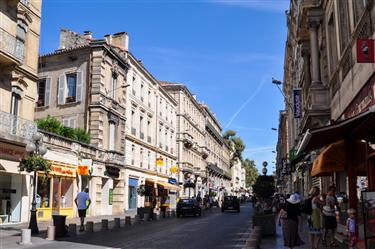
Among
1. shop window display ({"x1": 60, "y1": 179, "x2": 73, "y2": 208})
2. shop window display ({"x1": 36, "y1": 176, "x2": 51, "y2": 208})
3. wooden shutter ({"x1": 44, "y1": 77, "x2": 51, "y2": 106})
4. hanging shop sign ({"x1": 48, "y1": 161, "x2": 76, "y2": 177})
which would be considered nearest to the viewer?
shop window display ({"x1": 36, "y1": 176, "x2": 51, "y2": 208})

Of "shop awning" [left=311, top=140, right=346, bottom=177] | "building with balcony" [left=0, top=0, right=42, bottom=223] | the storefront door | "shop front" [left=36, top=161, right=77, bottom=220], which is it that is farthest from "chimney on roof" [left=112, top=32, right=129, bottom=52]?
"shop awning" [left=311, top=140, right=346, bottom=177]

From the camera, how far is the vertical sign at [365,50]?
10.0m


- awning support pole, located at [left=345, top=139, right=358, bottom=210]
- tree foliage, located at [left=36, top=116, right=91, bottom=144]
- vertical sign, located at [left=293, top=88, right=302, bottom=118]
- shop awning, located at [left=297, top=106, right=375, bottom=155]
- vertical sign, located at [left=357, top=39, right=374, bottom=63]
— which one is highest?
vertical sign, located at [left=293, top=88, right=302, bottom=118]

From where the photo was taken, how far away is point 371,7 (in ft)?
34.4

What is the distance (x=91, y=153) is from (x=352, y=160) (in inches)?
1004

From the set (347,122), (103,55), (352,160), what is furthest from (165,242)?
(103,55)

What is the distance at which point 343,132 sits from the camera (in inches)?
355

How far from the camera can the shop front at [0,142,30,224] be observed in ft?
74.5

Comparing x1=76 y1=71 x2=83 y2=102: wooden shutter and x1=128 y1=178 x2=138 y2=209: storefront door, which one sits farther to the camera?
x1=128 y1=178 x2=138 y2=209: storefront door

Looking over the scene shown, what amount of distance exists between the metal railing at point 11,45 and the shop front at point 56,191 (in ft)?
23.0

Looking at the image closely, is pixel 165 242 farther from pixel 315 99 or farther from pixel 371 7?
pixel 371 7

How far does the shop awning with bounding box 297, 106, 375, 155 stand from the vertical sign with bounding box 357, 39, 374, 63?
1.92 m

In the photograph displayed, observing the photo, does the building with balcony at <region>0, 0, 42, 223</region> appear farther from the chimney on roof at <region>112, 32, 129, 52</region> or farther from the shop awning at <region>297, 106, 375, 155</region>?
the chimney on roof at <region>112, 32, 129, 52</region>

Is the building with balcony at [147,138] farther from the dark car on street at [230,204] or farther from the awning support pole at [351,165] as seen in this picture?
the awning support pole at [351,165]
